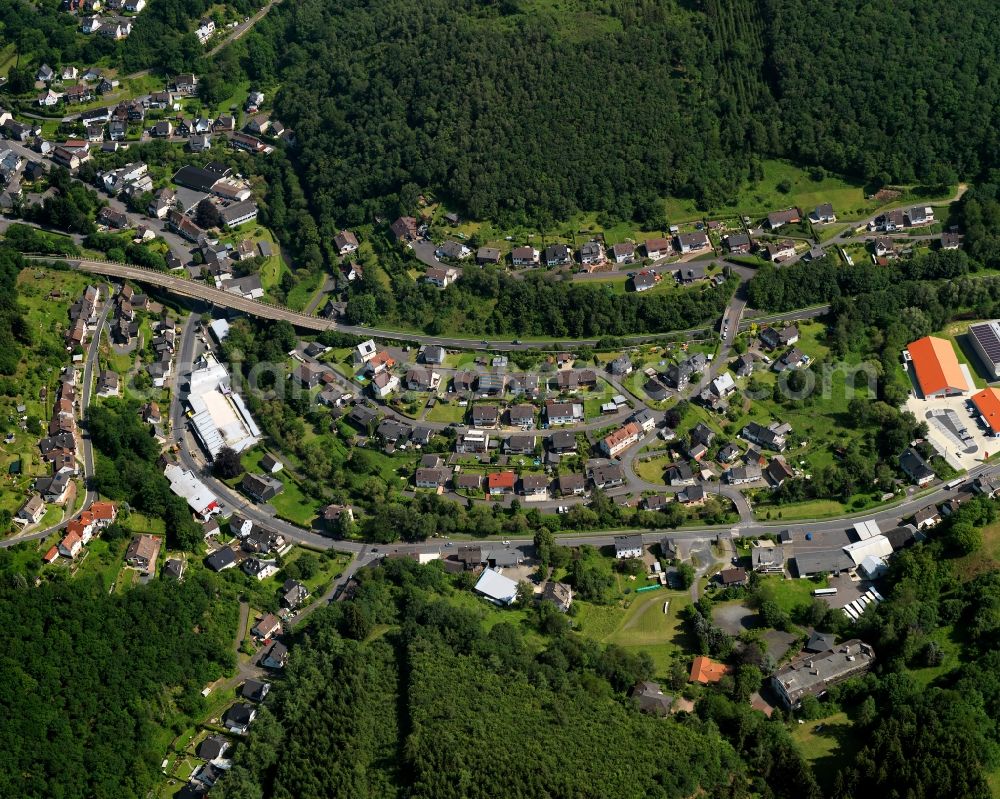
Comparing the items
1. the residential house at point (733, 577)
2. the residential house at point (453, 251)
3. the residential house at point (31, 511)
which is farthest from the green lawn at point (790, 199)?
the residential house at point (31, 511)

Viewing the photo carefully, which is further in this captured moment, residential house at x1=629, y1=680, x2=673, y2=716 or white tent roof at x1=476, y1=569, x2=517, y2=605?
white tent roof at x1=476, y1=569, x2=517, y2=605

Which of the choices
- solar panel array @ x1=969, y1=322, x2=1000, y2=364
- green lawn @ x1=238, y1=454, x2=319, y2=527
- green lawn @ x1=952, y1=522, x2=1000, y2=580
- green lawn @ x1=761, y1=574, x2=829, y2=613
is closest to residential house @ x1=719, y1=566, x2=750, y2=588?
green lawn @ x1=761, y1=574, x2=829, y2=613

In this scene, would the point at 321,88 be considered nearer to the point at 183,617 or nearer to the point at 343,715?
the point at 183,617

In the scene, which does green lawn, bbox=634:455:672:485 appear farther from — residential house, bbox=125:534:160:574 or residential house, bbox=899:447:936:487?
residential house, bbox=125:534:160:574

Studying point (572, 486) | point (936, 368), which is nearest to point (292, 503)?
point (572, 486)

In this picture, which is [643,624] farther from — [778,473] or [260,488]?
[260,488]

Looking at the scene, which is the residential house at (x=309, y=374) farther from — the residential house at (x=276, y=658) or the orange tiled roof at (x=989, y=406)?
the orange tiled roof at (x=989, y=406)
